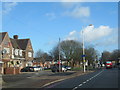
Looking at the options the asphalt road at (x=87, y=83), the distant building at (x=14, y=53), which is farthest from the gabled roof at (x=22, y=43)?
the asphalt road at (x=87, y=83)

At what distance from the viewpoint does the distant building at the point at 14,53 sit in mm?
53500

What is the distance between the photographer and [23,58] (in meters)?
68.1

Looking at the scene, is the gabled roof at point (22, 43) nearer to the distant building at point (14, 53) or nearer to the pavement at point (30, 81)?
the distant building at point (14, 53)

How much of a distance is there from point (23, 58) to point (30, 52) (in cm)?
598

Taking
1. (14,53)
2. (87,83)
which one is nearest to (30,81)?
(87,83)

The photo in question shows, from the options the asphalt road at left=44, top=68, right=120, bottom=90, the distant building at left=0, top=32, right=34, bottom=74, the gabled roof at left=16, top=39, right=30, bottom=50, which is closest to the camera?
the asphalt road at left=44, top=68, right=120, bottom=90

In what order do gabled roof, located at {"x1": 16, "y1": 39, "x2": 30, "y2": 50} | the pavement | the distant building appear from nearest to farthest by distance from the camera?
the pavement
the distant building
gabled roof, located at {"x1": 16, "y1": 39, "x2": 30, "y2": 50}

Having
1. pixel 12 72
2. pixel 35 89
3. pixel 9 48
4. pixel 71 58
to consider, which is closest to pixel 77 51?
pixel 71 58

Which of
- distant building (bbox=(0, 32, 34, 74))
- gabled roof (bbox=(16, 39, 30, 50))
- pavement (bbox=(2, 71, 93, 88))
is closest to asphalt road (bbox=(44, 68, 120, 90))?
pavement (bbox=(2, 71, 93, 88))

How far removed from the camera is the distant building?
53.5 metres

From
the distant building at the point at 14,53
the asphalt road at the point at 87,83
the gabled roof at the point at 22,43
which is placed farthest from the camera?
the gabled roof at the point at 22,43

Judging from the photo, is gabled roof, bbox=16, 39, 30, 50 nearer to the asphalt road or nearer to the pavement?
the pavement

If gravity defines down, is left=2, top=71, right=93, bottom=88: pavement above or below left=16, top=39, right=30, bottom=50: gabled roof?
below

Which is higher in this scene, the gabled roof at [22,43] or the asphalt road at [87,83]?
the gabled roof at [22,43]
